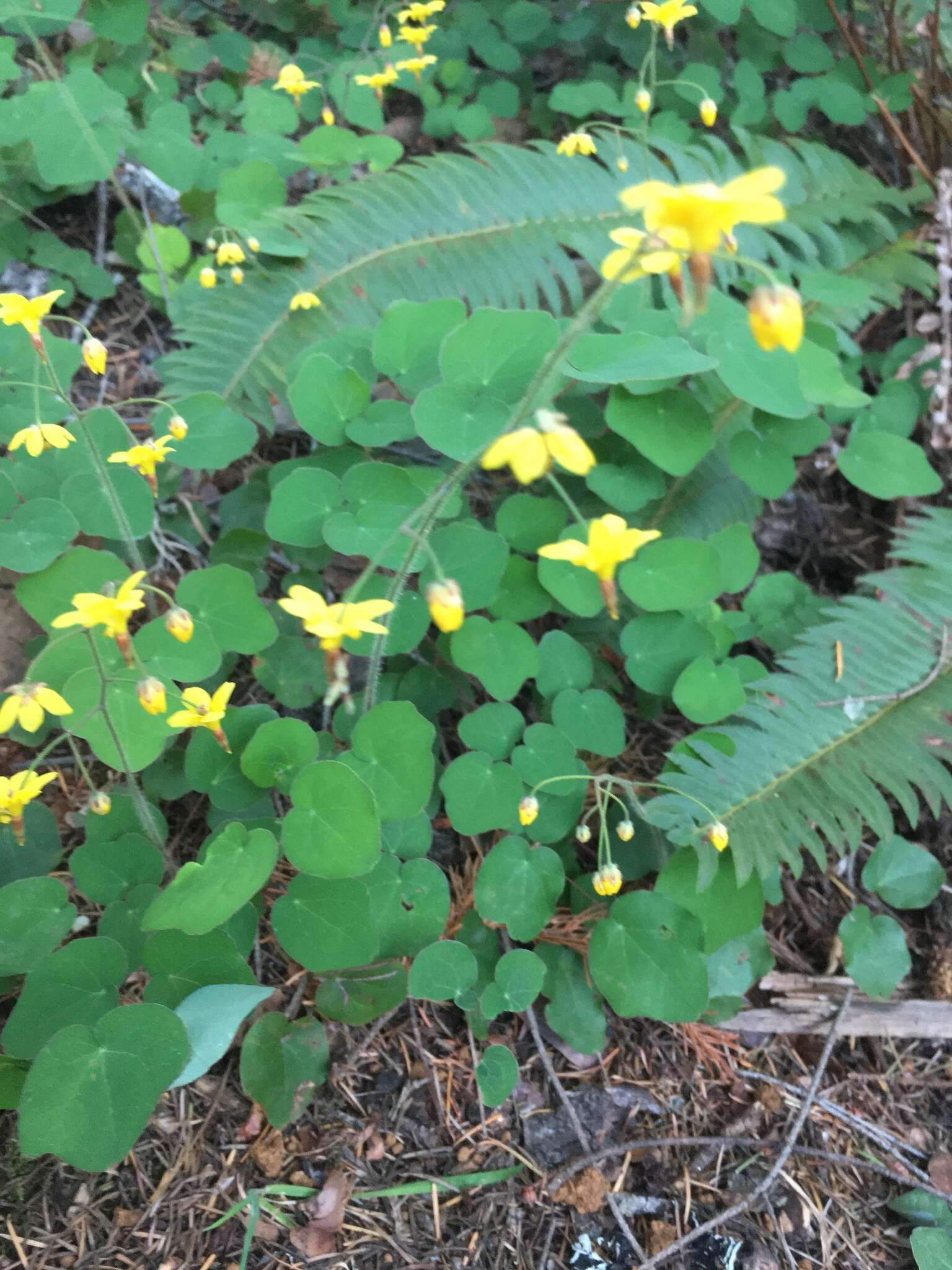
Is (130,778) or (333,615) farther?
(130,778)

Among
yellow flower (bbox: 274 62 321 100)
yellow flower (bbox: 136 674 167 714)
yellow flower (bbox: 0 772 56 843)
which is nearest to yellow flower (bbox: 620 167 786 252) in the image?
yellow flower (bbox: 136 674 167 714)

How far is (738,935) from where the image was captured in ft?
7.38

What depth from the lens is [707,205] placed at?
1091mm

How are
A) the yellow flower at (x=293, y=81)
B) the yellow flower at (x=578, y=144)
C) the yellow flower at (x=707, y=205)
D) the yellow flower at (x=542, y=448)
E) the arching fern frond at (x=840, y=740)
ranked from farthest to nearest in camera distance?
1. the yellow flower at (x=293, y=81)
2. the yellow flower at (x=578, y=144)
3. the arching fern frond at (x=840, y=740)
4. the yellow flower at (x=542, y=448)
5. the yellow flower at (x=707, y=205)

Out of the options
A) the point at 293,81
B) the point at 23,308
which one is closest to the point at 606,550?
the point at 23,308

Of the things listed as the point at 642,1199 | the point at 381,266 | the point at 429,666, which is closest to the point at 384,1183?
the point at 642,1199

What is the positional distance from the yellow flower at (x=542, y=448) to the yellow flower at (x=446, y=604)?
0.85ft

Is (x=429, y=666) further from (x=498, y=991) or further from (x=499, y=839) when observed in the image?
(x=498, y=991)

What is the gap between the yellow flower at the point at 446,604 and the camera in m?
1.37

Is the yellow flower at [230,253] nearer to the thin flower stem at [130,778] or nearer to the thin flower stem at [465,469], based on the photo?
the thin flower stem at [465,469]

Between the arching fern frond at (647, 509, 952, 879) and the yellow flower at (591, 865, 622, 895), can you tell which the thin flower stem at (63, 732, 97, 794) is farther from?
the arching fern frond at (647, 509, 952, 879)

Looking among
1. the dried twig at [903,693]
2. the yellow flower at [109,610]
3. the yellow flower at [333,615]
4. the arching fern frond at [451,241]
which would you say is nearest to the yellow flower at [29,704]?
the yellow flower at [109,610]

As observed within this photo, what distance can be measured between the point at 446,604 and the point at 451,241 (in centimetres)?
233

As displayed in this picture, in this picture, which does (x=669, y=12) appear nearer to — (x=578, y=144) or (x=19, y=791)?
(x=578, y=144)
